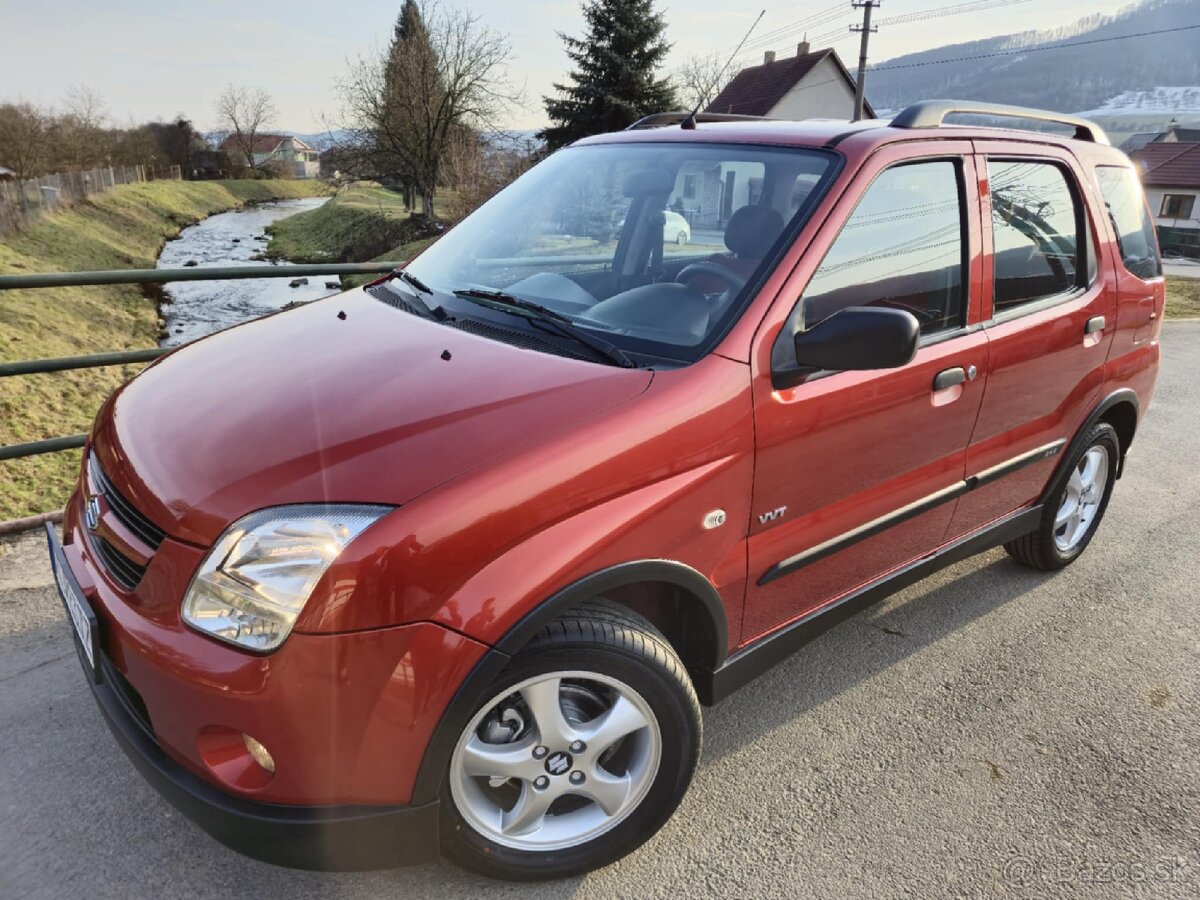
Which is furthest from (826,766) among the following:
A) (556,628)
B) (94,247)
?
(94,247)

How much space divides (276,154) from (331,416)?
103m

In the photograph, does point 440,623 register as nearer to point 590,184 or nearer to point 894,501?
point 894,501

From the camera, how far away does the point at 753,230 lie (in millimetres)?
2506

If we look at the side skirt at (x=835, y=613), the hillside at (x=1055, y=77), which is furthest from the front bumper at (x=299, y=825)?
the hillside at (x=1055, y=77)

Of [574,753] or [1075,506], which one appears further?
[1075,506]

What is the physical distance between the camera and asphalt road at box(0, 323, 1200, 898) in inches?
85.4

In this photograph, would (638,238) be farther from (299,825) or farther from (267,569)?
(299,825)

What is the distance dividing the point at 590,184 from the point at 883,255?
1.14m

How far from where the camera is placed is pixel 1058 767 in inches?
106

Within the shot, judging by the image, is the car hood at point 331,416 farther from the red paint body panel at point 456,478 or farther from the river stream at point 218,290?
the river stream at point 218,290

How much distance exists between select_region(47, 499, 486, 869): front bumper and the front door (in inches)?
41.9

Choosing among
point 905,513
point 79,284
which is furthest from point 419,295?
point 79,284

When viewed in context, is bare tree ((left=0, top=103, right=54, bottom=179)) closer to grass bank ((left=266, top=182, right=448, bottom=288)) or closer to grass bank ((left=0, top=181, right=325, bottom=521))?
grass bank ((left=0, top=181, right=325, bottom=521))

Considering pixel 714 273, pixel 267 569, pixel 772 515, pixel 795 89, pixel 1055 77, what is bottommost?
pixel 772 515
